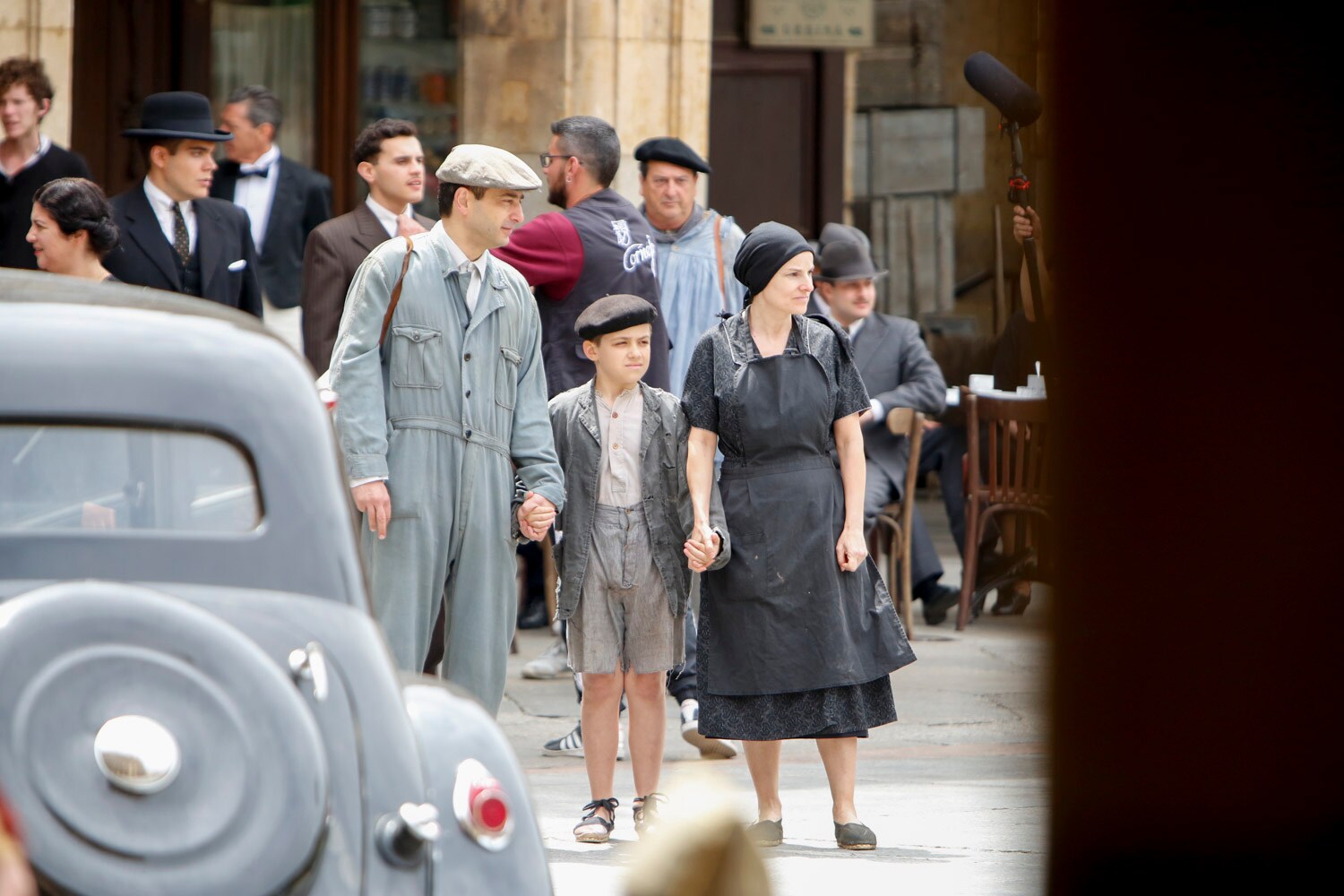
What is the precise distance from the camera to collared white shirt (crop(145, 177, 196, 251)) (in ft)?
23.5

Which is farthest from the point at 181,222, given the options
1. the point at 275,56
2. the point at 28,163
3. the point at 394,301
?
the point at 275,56

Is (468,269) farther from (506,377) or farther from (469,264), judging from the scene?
(506,377)

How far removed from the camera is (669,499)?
593cm

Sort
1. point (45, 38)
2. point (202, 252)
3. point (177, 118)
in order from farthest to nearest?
point (45, 38)
point (177, 118)
point (202, 252)

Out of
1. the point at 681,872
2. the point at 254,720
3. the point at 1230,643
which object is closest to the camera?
the point at 681,872

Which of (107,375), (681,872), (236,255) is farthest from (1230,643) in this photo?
(236,255)

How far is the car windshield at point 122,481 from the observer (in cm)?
303

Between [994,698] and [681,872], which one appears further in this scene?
[994,698]

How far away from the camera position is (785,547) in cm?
568

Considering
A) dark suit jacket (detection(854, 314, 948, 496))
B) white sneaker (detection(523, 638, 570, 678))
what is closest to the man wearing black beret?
white sneaker (detection(523, 638, 570, 678))

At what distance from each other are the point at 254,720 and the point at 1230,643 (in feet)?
4.29

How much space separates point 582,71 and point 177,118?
172 inches

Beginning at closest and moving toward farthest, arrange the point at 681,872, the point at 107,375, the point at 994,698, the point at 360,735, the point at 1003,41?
the point at 681,872 < the point at 1003,41 < the point at 360,735 < the point at 107,375 < the point at 994,698

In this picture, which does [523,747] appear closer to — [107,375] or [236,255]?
[236,255]
